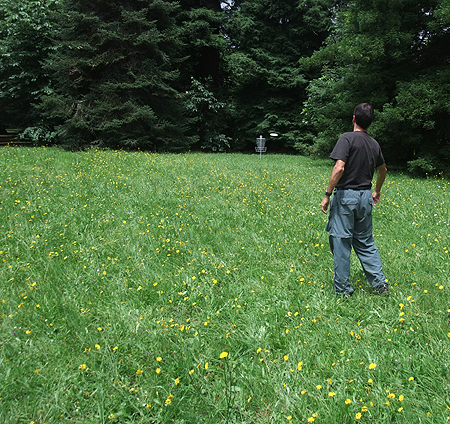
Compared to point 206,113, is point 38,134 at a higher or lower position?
lower

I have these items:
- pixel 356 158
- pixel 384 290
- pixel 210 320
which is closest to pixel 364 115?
pixel 356 158

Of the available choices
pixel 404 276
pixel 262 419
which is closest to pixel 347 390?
pixel 262 419

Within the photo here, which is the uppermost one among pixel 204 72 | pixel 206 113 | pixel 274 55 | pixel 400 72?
pixel 274 55

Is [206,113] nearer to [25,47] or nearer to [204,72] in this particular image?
[204,72]

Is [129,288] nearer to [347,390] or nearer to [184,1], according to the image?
[347,390]

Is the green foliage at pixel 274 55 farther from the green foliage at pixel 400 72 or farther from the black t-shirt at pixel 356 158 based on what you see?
the black t-shirt at pixel 356 158

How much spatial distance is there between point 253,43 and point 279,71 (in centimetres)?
286

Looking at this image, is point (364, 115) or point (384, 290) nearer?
point (364, 115)

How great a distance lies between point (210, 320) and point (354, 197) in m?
1.84

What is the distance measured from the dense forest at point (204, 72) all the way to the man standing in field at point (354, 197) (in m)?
8.66

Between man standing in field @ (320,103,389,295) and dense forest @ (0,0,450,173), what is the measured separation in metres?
8.66

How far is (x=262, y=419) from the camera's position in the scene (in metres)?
2.09

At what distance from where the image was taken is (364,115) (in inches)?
126

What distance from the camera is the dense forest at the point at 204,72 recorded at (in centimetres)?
1148
